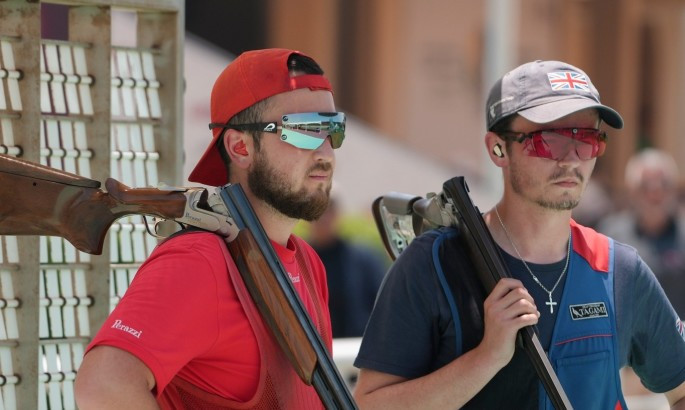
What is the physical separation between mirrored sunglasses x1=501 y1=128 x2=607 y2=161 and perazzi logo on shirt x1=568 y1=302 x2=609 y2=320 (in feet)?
1.33

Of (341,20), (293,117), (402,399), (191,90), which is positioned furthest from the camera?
(341,20)

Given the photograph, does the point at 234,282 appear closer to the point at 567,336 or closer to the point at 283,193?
the point at 283,193

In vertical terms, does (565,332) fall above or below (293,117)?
below

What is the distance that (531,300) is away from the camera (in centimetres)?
308

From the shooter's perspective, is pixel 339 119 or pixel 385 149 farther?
pixel 385 149

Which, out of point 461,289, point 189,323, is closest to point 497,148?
point 461,289

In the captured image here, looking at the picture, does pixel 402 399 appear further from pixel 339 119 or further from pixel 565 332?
pixel 339 119

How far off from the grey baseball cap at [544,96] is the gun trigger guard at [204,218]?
0.99 m

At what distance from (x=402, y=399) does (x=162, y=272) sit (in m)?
0.84

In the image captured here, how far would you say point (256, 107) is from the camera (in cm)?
296

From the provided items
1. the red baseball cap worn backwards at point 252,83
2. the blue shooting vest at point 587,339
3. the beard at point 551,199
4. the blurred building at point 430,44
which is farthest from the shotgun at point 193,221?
the blurred building at point 430,44

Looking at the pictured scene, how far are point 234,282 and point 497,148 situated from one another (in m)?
1.05

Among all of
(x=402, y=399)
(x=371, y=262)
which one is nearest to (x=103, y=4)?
(x=402, y=399)

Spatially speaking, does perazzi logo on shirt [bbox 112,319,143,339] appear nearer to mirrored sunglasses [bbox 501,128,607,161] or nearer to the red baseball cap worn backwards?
the red baseball cap worn backwards
